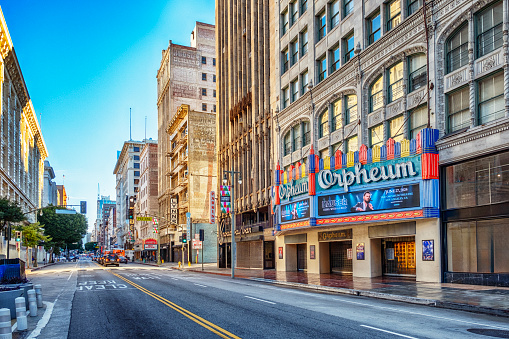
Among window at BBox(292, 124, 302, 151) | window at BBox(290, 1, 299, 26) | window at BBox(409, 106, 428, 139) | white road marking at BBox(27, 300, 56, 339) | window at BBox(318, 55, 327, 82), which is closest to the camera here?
white road marking at BBox(27, 300, 56, 339)

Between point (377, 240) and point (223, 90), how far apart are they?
35.5m

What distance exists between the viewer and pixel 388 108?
2908 centimetres

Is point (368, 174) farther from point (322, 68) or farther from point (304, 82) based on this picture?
point (304, 82)

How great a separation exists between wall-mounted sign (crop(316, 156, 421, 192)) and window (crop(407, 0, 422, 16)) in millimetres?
9097

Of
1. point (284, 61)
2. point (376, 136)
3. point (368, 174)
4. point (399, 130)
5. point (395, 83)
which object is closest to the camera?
point (399, 130)

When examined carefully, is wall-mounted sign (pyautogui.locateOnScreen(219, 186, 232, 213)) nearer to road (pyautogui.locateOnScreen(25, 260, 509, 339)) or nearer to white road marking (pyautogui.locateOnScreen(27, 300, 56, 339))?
road (pyautogui.locateOnScreen(25, 260, 509, 339))

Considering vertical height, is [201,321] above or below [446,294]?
above

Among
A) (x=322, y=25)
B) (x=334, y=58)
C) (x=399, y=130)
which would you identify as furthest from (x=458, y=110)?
(x=322, y=25)

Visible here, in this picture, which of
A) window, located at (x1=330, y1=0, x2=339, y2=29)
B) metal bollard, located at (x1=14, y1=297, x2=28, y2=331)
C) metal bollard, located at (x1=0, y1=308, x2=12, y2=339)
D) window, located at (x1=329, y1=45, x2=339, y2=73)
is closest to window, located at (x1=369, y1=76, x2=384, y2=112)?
window, located at (x1=329, y1=45, x2=339, y2=73)

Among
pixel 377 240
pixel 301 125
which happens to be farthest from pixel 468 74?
pixel 301 125

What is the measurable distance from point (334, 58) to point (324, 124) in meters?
5.30

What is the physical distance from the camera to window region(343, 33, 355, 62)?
33781mm

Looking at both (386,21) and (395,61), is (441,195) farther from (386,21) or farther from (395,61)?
(386,21)

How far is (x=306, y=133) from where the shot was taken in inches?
1578
